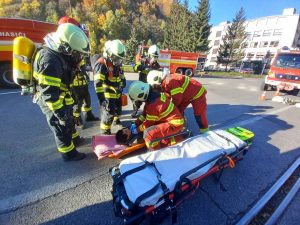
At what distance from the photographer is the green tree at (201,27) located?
2638 centimetres

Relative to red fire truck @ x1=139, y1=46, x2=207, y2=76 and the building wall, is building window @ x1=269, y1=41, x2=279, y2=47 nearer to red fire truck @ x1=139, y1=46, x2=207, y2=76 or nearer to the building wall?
the building wall

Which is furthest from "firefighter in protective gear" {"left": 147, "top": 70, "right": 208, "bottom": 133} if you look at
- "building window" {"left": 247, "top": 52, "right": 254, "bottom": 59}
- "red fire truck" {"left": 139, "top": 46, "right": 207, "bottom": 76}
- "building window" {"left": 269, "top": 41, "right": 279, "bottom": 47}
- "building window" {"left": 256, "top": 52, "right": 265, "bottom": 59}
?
"building window" {"left": 247, "top": 52, "right": 254, "bottom": 59}

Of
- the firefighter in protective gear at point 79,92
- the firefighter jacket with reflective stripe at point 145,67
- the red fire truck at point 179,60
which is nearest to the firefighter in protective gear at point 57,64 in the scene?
the firefighter in protective gear at point 79,92

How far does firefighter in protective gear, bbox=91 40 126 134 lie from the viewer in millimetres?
3229

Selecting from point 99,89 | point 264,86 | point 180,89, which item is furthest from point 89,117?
point 264,86

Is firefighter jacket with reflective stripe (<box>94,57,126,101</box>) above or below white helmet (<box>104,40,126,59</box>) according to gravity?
below

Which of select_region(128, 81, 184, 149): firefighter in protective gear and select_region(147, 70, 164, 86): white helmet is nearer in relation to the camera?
select_region(128, 81, 184, 149): firefighter in protective gear

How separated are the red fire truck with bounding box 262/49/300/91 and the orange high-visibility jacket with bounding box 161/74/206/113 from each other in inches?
269

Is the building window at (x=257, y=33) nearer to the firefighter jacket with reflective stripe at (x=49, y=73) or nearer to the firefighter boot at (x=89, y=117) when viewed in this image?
the firefighter boot at (x=89, y=117)

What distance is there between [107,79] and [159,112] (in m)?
1.20

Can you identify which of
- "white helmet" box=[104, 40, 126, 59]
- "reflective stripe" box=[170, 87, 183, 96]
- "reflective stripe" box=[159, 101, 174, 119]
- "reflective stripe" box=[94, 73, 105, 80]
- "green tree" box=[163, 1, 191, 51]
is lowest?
"reflective stripe" box=[159, 101, 174, 119]

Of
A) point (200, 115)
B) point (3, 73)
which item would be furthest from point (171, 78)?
point (3, 73)

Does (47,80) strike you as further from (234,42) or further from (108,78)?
A: (234,42)

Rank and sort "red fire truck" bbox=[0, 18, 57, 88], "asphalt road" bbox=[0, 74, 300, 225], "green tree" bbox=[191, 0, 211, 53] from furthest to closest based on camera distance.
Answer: "green tree" bbox=[191, 0, 211, 53] → "red fire truck" bbox=[0, 18, 57, 88] → "asphalt road" bbox=[0, 74, 300, 225]
